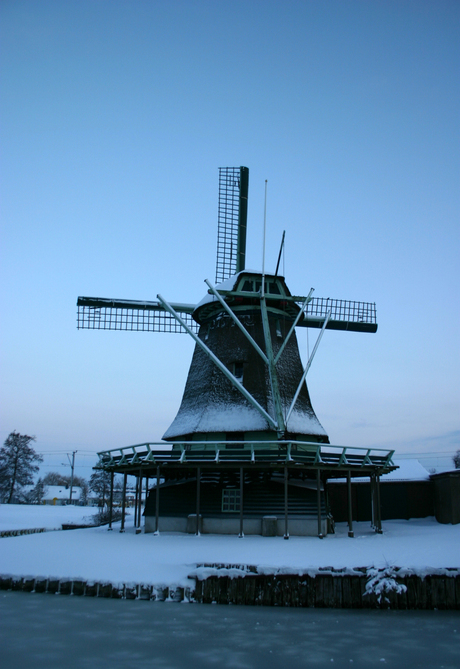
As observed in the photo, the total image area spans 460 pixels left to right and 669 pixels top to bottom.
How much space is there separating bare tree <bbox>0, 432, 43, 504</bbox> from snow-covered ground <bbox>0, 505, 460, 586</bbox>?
35.2 m

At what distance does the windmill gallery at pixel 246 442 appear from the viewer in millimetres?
20312

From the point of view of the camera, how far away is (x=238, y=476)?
21625 mm

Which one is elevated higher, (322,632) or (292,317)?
(292,317)

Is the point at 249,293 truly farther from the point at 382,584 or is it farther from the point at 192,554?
the point at 382,584

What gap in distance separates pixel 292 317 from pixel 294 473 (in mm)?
7478

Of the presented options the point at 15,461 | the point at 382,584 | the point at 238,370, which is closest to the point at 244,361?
the point at 238,370

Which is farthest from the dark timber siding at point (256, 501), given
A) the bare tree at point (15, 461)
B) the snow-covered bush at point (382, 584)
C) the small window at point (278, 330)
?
the bare tree at point (15, 461)

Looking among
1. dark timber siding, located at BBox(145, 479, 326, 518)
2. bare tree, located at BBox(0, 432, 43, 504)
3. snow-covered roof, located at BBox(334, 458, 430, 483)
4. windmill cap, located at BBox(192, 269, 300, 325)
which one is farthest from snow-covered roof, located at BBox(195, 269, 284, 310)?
bare tree, located at BBox(0, 432, 43, 504)

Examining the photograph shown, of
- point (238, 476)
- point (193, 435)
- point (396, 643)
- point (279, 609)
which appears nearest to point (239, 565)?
point (279, 609)

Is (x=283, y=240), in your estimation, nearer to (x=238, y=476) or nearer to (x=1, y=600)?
(x=238, y=476)

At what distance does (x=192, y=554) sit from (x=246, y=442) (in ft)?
16.4

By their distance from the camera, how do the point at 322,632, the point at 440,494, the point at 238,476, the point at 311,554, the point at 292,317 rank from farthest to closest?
the point at 440,494 < the point at 292,317 < the point at 238,476 < the point at 311,554 < the point at 322,632

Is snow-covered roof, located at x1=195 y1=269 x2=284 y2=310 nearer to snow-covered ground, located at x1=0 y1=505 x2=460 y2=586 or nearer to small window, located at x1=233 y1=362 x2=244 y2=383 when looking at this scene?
small window, located at x1=233 y1=362 x2=244 y2=383

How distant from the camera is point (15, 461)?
52469mm
